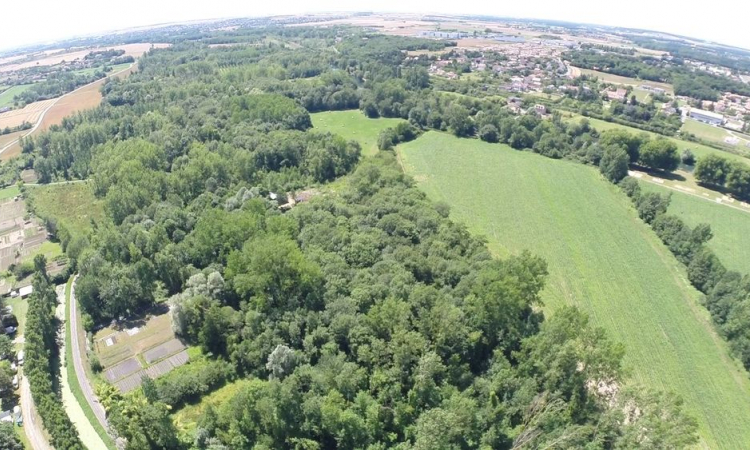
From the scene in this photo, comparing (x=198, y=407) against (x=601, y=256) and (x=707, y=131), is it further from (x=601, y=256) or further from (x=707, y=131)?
(x=707, y=131)

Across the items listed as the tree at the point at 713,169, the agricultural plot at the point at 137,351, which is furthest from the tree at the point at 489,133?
the agricultural plot at the point at 137,351

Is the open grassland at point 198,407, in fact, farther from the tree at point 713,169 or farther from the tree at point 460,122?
the tree at point 713,169

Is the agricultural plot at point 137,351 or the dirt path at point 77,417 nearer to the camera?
the dirt path at point 77,417

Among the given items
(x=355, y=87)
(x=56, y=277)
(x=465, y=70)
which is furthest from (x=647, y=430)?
(x=465, y=70)

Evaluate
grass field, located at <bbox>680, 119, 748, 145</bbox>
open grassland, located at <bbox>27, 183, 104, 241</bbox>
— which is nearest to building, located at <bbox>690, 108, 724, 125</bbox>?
grass field, located at <bbox>680, 119, 748, 145</bbox>

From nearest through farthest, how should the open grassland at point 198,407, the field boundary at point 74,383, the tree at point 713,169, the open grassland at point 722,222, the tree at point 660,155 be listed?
the open grassland at point 198,407 < the field boundary at point 74,383 < the open grassland at point 722,222 < the tree at point 713,169 < the tree at point 660,155

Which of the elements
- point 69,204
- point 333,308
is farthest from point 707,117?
point 69,204

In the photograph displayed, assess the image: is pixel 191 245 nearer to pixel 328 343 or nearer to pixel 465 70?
pixel 328 343

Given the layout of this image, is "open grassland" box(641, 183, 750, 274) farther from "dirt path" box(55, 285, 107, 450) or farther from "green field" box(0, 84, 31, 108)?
"green field" box(0, 84, 31, 108)
